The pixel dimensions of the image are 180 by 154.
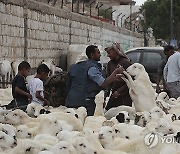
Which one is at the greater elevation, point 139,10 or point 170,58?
point 139,10

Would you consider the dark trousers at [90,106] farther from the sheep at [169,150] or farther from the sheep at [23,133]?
the sheep at [169,150]

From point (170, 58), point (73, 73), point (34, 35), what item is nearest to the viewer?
point (73, 73)

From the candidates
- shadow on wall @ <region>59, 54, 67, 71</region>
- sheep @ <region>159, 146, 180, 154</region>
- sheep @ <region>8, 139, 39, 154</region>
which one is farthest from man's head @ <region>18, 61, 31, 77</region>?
shadow on wall @ <region>59, 54, 67, 71</region>

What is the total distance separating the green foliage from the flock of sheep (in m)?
46.0

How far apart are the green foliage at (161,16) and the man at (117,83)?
45.8m

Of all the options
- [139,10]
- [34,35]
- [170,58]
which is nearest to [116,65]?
[170,58]

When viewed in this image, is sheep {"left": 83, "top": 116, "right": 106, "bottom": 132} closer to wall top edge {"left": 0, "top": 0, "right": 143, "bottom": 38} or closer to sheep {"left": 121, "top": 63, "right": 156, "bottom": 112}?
sheep {"left": 121, "top": 63, "right": 156, "bottom": 112}

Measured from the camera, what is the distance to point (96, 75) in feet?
28.1

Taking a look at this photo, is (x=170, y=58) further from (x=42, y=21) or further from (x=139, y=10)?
(x=139, y=10)

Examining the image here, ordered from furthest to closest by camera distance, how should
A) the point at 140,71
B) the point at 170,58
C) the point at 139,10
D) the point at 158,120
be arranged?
the point at 139,10 → the point at 170,58 → the point at 140,71 → the point at 158,120

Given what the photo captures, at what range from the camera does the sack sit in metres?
9.90

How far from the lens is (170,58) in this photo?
11.4 meters

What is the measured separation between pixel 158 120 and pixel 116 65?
1.94m

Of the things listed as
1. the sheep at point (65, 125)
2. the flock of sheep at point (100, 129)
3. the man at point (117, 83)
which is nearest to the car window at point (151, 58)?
the flock of sheep at point (100, 129)
